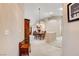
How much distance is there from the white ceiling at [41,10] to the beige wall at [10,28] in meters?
0.09

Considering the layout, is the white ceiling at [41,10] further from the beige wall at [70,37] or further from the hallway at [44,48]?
the hallway at [44,48]

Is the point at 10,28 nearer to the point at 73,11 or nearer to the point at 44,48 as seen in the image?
the point at 44,48

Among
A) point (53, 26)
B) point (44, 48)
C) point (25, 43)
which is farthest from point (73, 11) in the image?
point (25, 43)

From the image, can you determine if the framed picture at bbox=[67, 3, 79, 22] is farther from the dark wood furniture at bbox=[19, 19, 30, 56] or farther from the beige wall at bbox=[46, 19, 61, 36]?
the dark wood furniture at bbox=[19, 19, 30, 56]

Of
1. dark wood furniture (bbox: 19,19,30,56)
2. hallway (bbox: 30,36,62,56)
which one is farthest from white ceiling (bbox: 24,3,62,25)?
hallway (bbox: 30,36,62,56)

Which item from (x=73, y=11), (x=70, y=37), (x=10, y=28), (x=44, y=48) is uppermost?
(x=73, y=11)

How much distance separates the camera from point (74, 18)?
1.43 meters

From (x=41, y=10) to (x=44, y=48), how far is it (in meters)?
0.46

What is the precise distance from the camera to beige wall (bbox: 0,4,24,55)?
1467mm

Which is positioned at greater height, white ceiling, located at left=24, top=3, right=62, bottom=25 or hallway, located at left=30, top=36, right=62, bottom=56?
white ceiling, located at left=24, top=3, right=62, bottom=25

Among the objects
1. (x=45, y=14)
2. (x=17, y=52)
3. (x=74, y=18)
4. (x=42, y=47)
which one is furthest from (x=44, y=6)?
(x=17, y=52)

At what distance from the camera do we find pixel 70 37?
150 centimetres

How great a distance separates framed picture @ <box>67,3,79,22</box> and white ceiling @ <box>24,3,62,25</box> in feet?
0.38

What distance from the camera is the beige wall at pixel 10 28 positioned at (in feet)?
4.81
